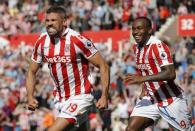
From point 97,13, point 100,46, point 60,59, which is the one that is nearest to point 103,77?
point 60,59

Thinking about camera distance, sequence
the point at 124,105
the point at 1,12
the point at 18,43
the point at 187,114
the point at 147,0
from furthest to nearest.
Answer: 1. the point at 1,12
2. the point at 18,43
3. the point at 147,0
4. the point at 124,105
5. the point at 187,114

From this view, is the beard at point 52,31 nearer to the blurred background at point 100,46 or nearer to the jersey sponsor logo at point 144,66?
the jersey sponsor logo at point 144,66

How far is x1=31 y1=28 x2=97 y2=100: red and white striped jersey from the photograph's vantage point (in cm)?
982

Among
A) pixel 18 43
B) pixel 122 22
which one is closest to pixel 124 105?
pixel 122 22

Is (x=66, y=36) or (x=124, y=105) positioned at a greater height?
(x=66, y=36)

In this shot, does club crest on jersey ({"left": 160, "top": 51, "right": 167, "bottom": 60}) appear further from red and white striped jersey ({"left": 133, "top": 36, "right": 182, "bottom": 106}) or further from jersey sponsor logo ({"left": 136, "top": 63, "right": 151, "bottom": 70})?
jersey sponsor logo ({"left": 136, "top": 63, "right": 151, "bottom": 70})

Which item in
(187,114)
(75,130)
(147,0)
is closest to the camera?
(75,130)

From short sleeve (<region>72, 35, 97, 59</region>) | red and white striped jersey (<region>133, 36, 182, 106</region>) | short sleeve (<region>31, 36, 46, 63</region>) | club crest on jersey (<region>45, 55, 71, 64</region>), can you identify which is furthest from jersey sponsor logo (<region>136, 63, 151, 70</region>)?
short sleeve (<region>31, 36, 46, 63</region>)

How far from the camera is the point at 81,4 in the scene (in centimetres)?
2508

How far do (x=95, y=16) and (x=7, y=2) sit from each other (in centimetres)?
500

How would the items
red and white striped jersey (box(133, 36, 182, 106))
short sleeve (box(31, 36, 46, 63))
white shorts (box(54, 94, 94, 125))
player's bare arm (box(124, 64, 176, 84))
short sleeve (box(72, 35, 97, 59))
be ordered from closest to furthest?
player's bare arm (box(124, 64, 176, 84)) < white shorts (box(54, 94, 94, 125)) < short sleeve (box(72, 35, 97, 59)) < short sleeve (box(31, 36, 46, 63)) < red and white striped jersey (box(133, 36, 182, 106))

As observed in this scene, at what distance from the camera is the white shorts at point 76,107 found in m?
9.70

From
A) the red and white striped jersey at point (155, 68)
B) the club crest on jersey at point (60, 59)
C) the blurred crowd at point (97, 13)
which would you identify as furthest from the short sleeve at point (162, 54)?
the blurred crowd at point (97, 13)

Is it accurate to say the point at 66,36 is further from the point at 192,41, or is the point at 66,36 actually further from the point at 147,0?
the point at 147,0
